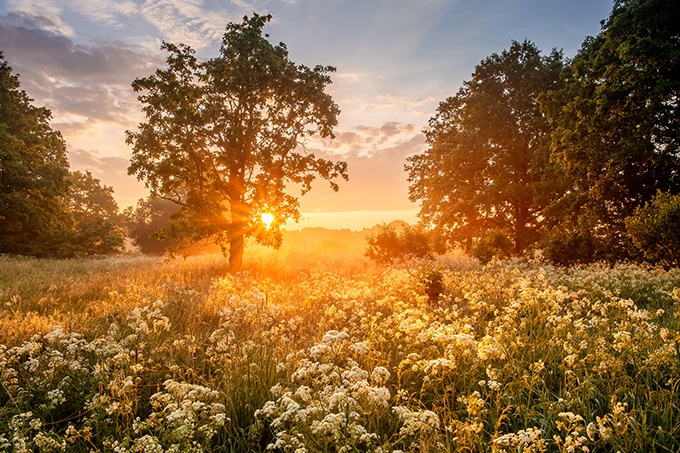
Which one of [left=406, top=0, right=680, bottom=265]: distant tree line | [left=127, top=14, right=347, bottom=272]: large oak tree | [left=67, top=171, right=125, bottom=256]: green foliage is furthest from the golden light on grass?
[left=67, top=171, right=125, bottom=256]: green foliage

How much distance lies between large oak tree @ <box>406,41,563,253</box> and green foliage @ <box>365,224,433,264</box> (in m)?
3.82

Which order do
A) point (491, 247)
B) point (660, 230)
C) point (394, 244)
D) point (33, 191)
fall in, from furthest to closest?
point (394, 244), point (33, 191), point (491, 247), point (660, 230)

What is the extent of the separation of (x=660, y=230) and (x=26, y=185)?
31537 mm

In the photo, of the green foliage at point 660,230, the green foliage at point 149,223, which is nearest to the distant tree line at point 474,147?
the green foliage at point 660,230

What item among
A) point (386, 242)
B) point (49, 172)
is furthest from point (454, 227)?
point (49, 172)

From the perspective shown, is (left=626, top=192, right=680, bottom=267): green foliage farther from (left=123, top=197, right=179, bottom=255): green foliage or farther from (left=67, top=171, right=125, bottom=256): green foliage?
(left=123, top=197, right=179, bottom=255): green foliage

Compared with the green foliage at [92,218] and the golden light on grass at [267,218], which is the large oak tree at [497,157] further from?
the green foliage at [92,218]

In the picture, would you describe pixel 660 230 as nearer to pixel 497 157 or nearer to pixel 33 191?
pixel 497 157

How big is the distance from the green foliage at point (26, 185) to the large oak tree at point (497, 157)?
84.4ft

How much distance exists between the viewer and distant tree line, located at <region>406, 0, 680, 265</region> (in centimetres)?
1551

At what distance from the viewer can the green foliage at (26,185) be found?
20.7 metres

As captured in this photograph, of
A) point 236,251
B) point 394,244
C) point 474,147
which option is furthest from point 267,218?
→ point 474,147

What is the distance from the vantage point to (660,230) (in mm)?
12461

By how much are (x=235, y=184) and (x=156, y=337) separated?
13223 millimetres
